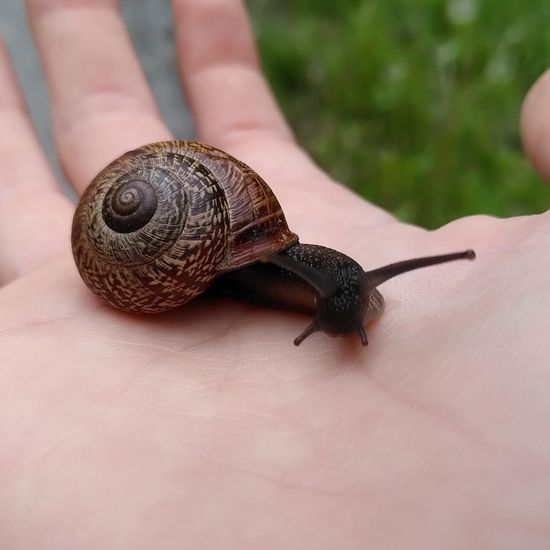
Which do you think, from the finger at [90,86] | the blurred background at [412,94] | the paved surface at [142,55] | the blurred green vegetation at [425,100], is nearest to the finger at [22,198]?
the finger at [90,86]

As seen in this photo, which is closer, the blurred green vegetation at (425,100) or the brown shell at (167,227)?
the brown shell at (167,227)

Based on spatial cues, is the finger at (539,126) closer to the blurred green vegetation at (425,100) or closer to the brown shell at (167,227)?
the brown shell at (167,227)

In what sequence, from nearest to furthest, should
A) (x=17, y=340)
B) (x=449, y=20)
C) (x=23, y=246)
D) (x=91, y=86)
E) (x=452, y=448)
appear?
(x=452, y=448)
(x=17, y=340)
(x=23, y=246)
(x=91, y=86)
(x=449, y=20)

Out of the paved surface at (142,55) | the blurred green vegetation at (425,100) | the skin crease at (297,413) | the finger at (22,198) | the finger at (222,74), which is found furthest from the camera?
the paved surface at (142,55)

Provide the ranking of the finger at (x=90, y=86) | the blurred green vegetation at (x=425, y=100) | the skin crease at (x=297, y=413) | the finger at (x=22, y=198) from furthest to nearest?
1. the blurred green vegetation at (x=425, y=100)
2. the finger at (x=90, y=86)
3. the finger at (x=22, y=198)
4. the skin crease at (x=297, y=413)

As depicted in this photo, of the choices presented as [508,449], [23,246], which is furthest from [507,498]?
[23,246]

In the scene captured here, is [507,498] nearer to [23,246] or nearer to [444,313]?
[444,313]
